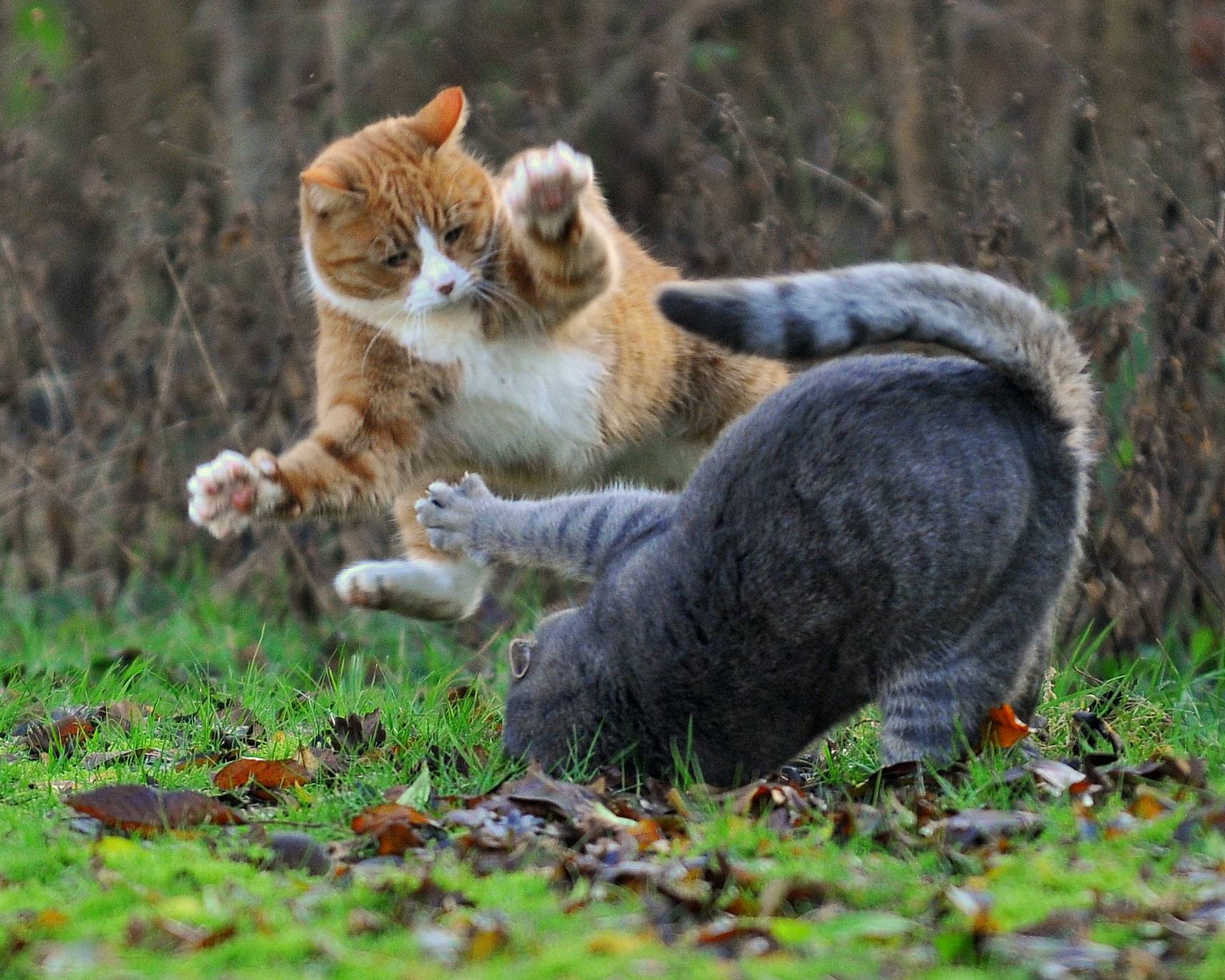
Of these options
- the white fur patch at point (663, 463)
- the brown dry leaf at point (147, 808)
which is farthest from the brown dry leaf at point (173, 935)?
the white fur patch at point (663, 463)

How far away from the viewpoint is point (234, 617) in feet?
22.0

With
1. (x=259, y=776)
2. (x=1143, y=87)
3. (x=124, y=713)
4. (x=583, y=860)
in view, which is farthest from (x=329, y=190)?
(x=1143, y=87)

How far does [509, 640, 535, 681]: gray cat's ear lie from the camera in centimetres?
402

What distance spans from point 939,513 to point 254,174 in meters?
5.48

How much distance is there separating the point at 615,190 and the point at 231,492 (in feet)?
Answer: 13.9

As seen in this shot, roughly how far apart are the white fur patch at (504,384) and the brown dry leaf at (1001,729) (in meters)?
1.86

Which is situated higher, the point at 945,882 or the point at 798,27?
the point at 798,27

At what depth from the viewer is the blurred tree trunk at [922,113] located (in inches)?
240

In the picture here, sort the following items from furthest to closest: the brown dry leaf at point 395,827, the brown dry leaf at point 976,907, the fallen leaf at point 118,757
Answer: the fallen leaf at point 118,757 → the brown dry leaf at point 395,827 → the brown dry leaf at point 976,907

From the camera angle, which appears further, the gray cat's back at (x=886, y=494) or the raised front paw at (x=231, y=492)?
the raised front paw at (x=231, y=492)

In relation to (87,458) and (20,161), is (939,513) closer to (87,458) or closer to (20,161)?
(87,458)

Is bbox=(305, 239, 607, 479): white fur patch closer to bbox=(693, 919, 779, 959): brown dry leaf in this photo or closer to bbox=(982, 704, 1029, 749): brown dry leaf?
bbox=(982, 704, 1029, 749): brown dry leaf

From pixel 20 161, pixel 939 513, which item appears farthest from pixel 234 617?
pixel 939 513

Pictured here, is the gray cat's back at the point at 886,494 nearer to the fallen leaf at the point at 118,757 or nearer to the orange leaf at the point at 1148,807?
the orange leaf at the point at 1148,807
